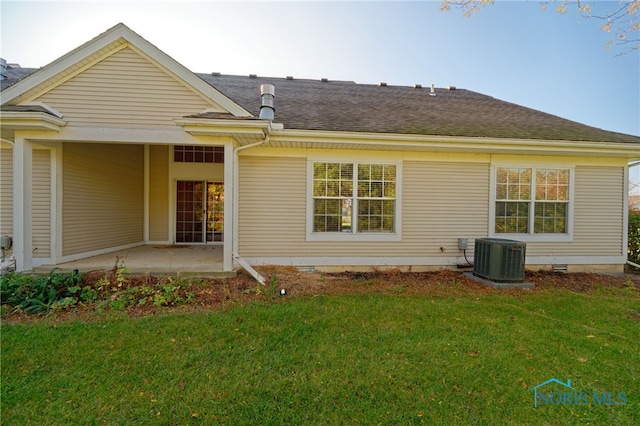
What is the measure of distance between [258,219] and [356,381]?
435cm

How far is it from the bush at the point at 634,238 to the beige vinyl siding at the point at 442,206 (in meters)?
Result: 4.52

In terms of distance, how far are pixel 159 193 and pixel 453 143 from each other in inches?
339

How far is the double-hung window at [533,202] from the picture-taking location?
6.81 metres

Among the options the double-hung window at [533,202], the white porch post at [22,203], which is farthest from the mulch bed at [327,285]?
the white porch post at [22,203]

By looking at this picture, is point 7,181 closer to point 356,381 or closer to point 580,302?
point 356,381

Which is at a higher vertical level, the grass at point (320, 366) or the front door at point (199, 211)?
the front door at point (199, 211)

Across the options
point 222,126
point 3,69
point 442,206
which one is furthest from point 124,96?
point 442,206

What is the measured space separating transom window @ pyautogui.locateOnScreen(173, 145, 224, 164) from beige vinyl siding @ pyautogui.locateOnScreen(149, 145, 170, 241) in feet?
1.07

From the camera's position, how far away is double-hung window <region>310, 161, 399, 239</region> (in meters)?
6.41

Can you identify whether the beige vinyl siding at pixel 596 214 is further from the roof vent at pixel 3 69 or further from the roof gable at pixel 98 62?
the roof vent at pixel 3 69

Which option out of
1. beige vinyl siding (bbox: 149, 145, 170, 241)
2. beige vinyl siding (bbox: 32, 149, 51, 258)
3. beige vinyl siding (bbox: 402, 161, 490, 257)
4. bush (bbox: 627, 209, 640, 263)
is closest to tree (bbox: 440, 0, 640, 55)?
beige vinyl siding (bbox: 402, 161, 490, 257)

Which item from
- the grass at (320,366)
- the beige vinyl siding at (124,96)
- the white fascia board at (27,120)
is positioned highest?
the beige vinyl siding at (124,96)

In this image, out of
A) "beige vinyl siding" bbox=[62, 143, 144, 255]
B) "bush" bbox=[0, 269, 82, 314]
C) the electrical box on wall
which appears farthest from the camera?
"beige vinyl siding" bbox=[62, 143, 144, 255]

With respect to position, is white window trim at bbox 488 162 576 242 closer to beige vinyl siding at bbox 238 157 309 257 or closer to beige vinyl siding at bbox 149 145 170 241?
beige vinyl siding at bbox 238 157 309 257
